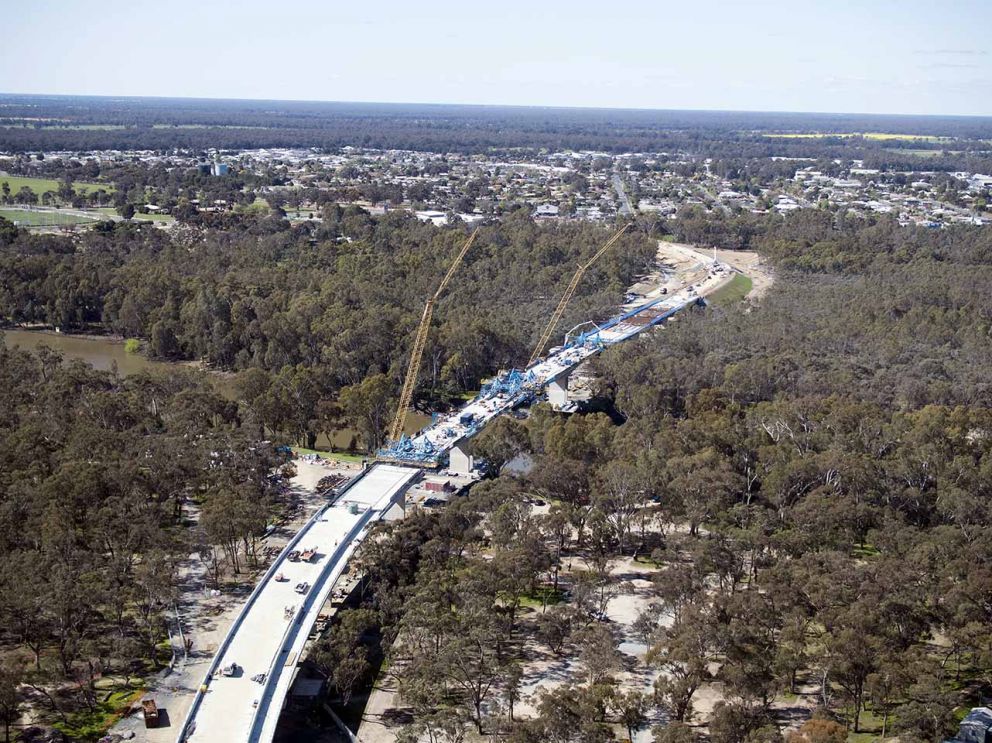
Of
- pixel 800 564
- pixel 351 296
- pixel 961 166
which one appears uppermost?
pixel 961 166

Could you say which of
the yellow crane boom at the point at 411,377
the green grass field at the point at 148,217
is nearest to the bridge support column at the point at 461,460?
the yellow crane boom at the point at 411,377

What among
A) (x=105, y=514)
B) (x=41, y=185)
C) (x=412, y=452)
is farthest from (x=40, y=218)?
(x=105, y=514)

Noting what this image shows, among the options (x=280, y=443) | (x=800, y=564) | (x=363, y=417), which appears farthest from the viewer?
(x=363, y=417)

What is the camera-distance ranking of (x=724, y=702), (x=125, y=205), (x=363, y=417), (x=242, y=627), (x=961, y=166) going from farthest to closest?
(x=961, y=166) < (x=125, y=205) < (x=363, y=417) < (x=242, y=627) < (x=724, y=702)

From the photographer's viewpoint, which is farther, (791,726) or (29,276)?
(29,276)

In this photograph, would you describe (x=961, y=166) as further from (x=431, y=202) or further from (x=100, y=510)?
(x=100, y=510)

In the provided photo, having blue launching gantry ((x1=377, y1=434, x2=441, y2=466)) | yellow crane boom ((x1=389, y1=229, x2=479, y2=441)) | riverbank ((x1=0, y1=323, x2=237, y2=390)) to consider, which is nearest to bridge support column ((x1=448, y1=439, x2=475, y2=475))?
blue launching gantry ((x1=377, y1=434, x2=441, y2=466))

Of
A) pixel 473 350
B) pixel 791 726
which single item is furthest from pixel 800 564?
pixel 473 350

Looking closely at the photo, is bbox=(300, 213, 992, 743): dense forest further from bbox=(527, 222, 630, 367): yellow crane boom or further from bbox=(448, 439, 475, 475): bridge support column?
bbox=(527, 222, 630, 367): yellow crane boom
